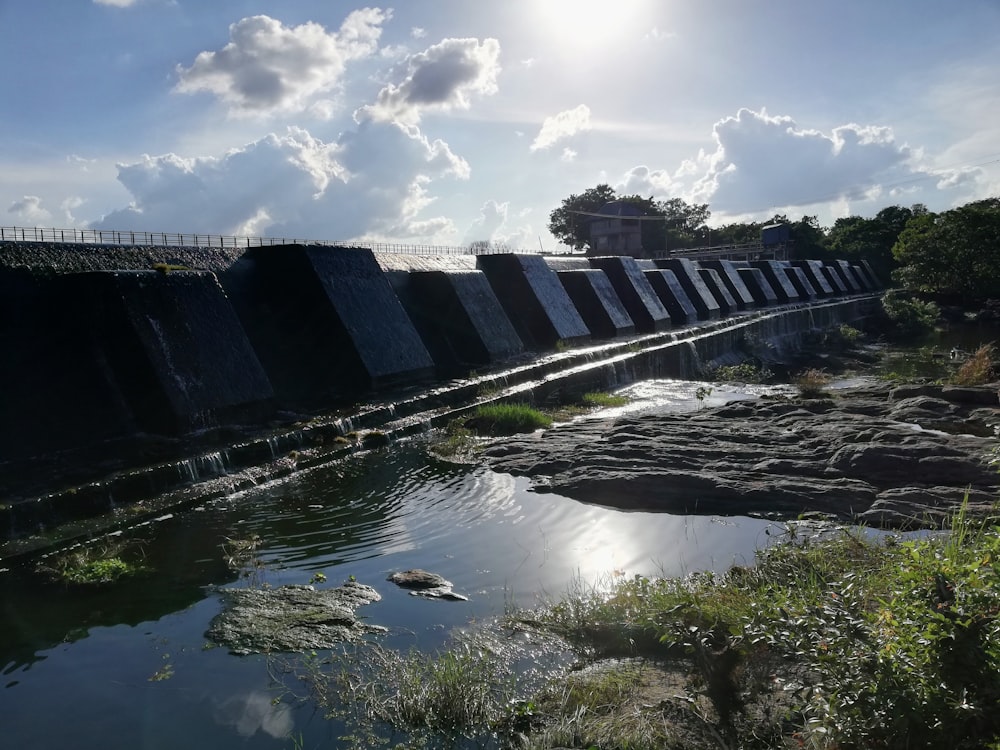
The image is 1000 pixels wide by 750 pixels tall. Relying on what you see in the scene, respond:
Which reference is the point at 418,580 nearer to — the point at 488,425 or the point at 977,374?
the point at 488,425

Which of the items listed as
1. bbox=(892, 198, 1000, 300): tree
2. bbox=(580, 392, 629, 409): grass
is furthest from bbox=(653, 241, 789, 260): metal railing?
bbox=(580, 392, 629, 409): grass

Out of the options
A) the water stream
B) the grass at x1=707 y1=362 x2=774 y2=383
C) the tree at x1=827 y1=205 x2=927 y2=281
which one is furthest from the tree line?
the water stream

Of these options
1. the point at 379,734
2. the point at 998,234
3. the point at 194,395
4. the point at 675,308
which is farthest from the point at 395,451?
the point at 998,234

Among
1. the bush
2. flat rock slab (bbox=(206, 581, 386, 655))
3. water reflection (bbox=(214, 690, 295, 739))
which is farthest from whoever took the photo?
the bush

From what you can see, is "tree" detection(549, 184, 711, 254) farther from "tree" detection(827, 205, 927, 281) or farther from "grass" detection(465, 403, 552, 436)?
"grass" detection(465, 403, 552, 436)

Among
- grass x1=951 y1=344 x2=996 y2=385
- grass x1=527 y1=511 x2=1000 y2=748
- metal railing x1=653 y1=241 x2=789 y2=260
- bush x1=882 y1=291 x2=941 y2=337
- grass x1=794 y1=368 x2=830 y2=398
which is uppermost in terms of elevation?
metal railing x1=653 y1=241 x2=789 y2=260

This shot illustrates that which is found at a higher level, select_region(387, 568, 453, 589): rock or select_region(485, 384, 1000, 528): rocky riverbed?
select_region(387, 568, 453, 589): rock

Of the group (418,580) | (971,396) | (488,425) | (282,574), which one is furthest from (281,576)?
(971,396)

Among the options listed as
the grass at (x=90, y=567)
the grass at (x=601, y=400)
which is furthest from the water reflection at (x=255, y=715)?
the grass at (x=601, y=400)

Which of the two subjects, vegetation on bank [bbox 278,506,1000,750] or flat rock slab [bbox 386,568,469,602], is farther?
flat rock slab [bbox 386,568,469,602]

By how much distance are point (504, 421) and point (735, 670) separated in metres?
5.08

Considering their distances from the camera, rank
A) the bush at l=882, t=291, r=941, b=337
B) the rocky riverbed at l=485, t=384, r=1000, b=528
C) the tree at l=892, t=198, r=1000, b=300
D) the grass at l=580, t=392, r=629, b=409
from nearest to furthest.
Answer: the rocky riverbed at l=485, t=384, r=1000, b=528 < the grass at l=580, t=392, r=629, b=409 < the bush at l=882, t=291, r=941, b=337 < the tree at l=892, t=198, r=1000, b=300

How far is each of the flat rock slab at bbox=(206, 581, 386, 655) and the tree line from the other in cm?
3596

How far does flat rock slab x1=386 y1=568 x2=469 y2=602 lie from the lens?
377cm
